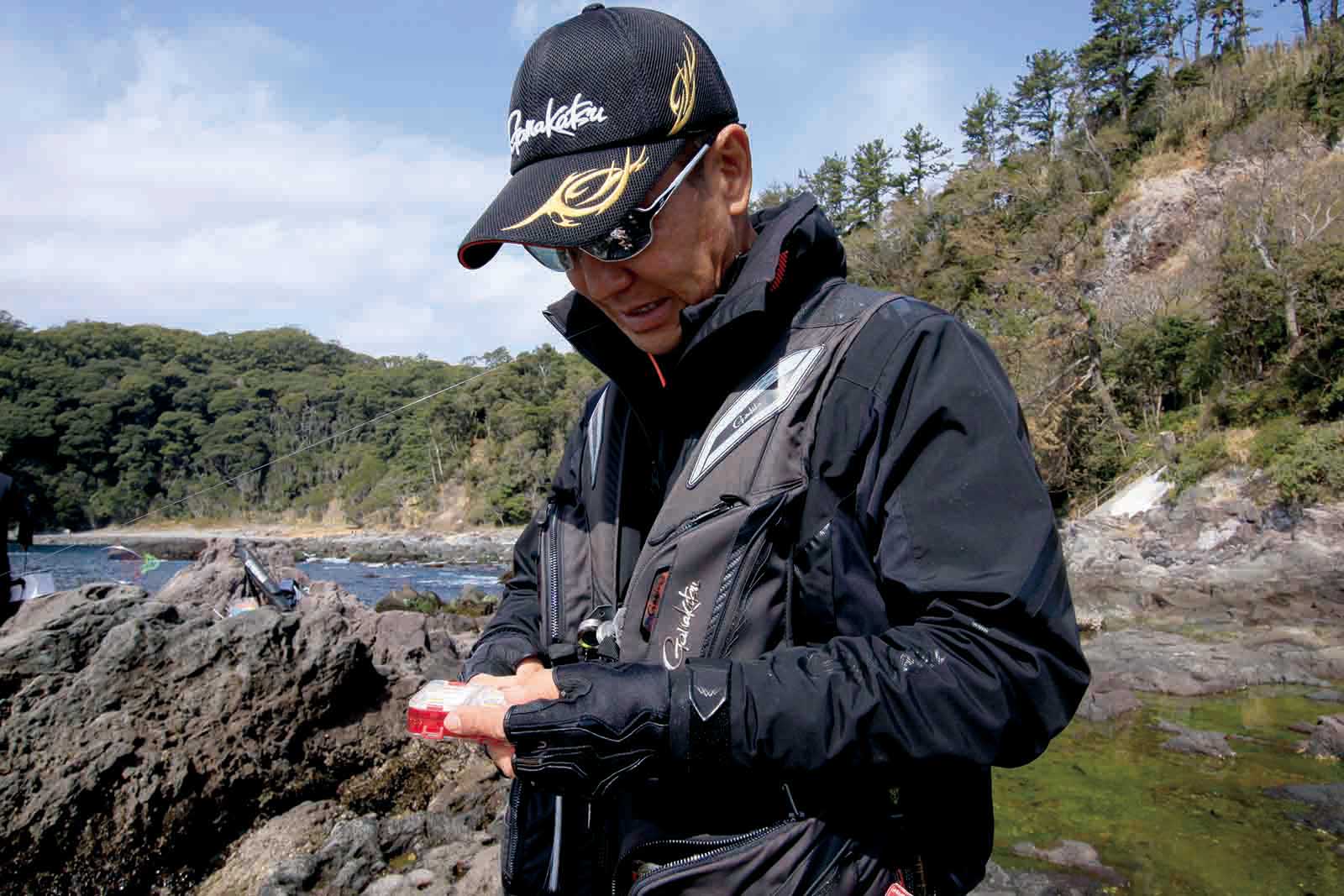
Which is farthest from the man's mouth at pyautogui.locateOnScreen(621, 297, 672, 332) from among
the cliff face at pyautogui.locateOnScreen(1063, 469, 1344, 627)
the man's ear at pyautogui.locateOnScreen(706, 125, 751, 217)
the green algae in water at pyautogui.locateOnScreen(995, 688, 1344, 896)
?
the cliff face at pyautogui.locateOnScreen(1063, 469, 1344, 627)

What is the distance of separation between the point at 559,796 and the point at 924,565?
1056 mm

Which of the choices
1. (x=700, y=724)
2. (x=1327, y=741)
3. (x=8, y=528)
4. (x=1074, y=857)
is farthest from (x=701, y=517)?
(x=1327, y=741)

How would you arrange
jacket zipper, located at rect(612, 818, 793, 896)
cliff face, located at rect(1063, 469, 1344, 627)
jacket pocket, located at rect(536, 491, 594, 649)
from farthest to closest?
cliff face, located at rect(1063, 469, 1344, 627) → jacket pocket, located at rect(536, 491, 594, 649) → jacket zipper, located at rect(612, 818, 793, 896)

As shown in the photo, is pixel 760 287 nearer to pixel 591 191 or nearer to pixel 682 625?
pixel 591 191

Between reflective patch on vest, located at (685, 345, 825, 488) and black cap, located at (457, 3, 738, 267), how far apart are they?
42 centimetres

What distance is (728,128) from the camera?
166cm

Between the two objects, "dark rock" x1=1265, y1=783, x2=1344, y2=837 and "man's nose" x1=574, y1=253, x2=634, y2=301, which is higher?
"man's nose" x1=574, y1=253, x2=634, y2=301

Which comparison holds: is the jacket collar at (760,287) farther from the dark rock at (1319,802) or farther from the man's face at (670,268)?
the dark rock at (1319,802)

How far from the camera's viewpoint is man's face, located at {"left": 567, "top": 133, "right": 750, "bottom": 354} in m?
1.63

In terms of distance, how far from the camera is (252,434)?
287 feet

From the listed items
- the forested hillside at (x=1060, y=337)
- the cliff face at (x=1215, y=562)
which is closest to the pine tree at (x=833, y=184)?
the forested hillside at (x=1060, y=337)

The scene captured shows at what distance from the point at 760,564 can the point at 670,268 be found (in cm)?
64

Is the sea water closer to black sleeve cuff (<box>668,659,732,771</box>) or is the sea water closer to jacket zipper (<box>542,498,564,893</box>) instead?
jacket zipper (<box>542,498,564,893</box>)

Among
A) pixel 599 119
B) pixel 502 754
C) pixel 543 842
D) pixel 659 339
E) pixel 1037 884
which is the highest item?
pixel 599 119
